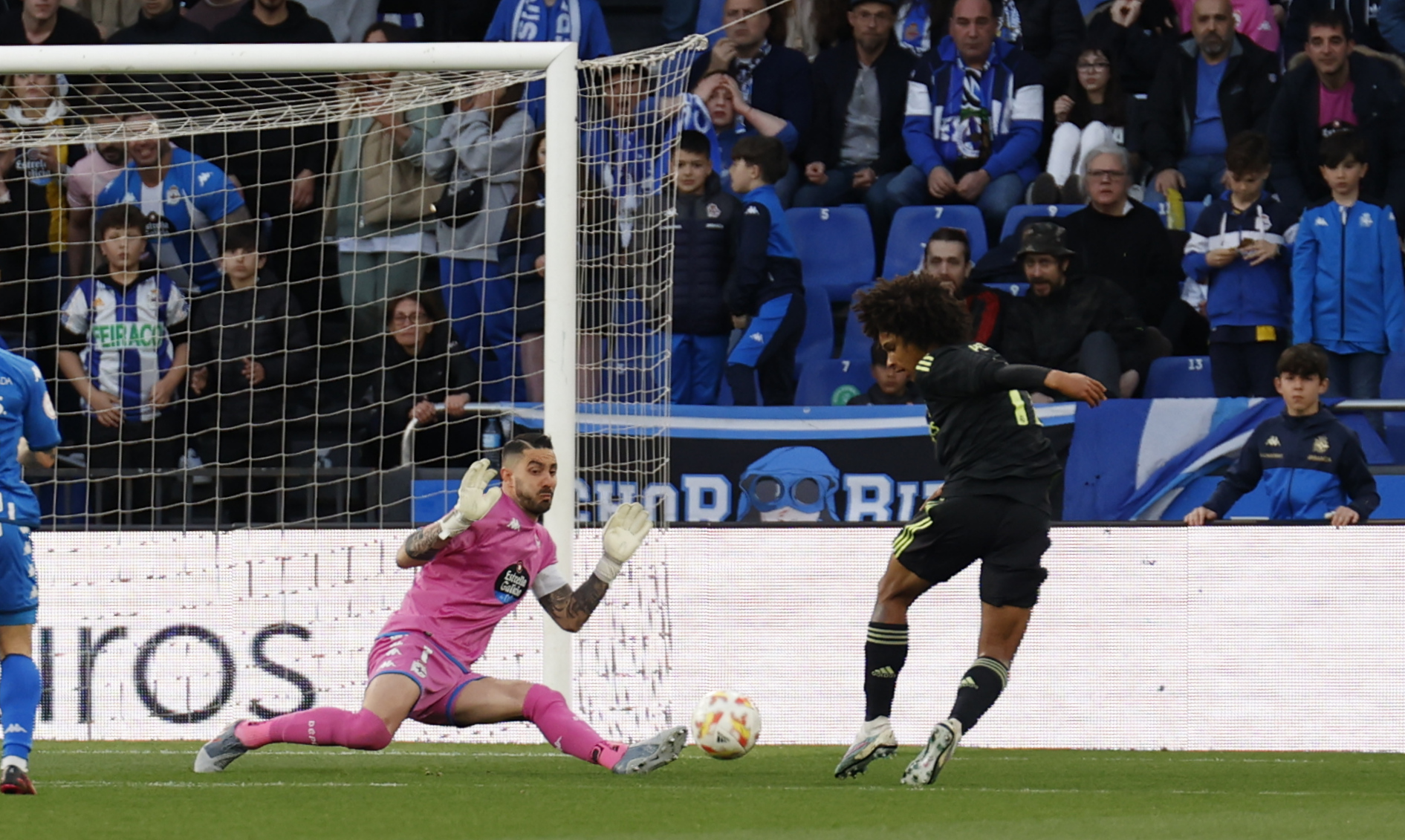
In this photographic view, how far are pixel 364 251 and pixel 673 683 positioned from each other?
3.59 metres

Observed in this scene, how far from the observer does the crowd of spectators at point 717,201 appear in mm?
10531

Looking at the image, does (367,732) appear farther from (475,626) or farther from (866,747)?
(866,747)

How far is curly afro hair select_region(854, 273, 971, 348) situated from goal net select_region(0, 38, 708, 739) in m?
1.88

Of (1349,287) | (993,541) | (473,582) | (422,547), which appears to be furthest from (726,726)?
(1349,287)

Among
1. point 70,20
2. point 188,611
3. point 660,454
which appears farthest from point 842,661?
point 70,20

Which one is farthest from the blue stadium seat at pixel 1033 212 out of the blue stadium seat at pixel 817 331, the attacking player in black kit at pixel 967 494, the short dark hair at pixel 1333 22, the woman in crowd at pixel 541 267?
the attacking player in black kit at pixel 967 494

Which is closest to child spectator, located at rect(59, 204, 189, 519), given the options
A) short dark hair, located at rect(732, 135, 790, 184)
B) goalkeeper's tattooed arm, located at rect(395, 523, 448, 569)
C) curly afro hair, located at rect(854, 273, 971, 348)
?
short dark hair, located at rect(732, 135, 790, 184)

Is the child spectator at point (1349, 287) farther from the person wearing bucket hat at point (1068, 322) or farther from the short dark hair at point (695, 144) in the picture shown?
the short dark hair at point (695, 144)

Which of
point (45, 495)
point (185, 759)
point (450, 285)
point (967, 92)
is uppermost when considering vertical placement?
point (967, 92)

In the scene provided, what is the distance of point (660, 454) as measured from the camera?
9.77 meters

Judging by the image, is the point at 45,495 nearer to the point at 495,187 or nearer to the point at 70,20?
the point at 495,187

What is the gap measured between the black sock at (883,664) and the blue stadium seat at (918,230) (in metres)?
5.68

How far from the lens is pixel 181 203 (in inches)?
436

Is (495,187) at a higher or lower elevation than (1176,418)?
higher
